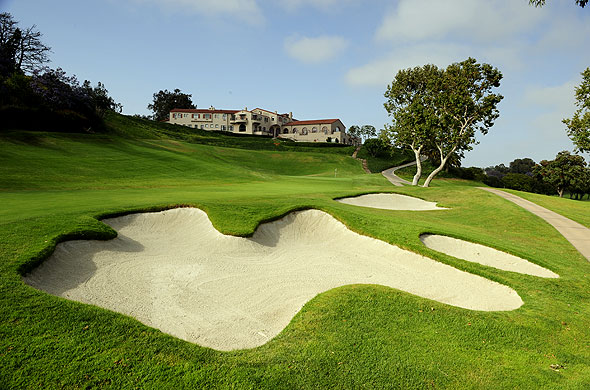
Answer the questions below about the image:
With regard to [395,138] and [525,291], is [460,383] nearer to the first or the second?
[525,291]

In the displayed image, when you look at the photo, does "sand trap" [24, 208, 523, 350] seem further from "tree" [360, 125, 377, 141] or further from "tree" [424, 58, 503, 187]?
"tree" [360, 125, 377, 141]

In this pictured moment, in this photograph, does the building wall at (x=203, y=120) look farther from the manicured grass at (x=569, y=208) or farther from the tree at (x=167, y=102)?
the manicured grass at (x=569, y=208)

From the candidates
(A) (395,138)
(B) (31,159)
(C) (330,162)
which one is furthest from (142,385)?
(C) (330,162)

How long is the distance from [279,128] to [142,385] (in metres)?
103

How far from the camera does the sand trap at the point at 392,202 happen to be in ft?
76.2

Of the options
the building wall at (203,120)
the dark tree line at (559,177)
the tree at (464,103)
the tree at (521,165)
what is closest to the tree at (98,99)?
the building wall at (203,120)

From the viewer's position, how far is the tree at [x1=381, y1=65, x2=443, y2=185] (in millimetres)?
38156

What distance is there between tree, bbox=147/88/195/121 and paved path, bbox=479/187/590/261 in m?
122

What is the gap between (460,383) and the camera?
480 cm

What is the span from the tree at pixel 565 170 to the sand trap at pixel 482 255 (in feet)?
218

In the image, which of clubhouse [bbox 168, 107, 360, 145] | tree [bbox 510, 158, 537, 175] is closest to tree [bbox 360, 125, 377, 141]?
clubhouse [bbox 168, 107, 360, 145]

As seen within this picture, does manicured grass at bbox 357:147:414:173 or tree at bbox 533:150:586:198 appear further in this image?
manicured grass at bbox 357:147:414:173

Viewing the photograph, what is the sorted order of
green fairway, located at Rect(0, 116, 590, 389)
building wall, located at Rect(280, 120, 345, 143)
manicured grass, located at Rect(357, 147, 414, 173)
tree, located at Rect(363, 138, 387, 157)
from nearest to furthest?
1. green fairway, located at Rect(0, 116, 590, 389)
2. manicured grass, located at Rect(357, 147, 414, 173)
3. tree, located at Rect(363, 138, 387, 157)
4. building wall, located at Rect(280, 120, 345, 143)

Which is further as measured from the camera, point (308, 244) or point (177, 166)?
point (177, 166)
